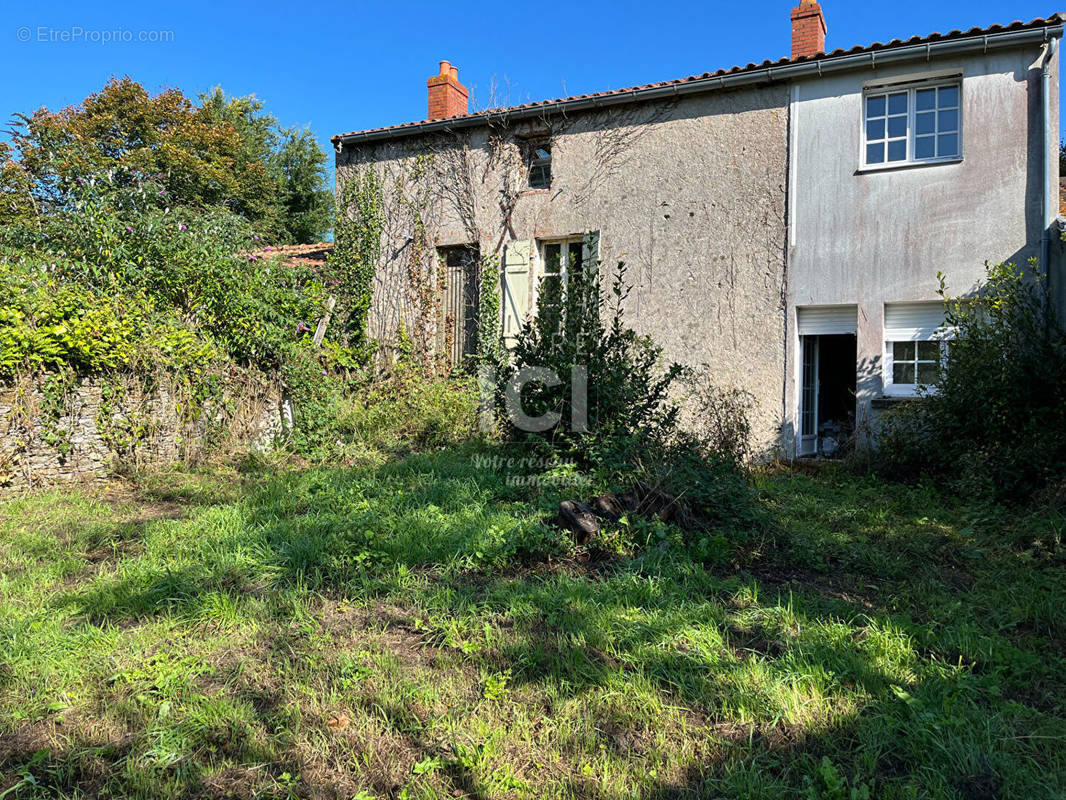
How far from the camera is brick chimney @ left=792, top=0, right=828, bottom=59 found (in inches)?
386

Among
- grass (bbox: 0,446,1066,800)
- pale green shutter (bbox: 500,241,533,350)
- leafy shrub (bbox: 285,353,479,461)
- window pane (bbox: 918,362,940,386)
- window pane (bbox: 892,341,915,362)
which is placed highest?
pale green shutter (bbox: 500,241,533,350)

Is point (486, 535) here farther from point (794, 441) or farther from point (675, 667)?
point (794, 441)

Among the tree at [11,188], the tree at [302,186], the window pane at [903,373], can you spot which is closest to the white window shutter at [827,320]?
the window pane at [903,373]

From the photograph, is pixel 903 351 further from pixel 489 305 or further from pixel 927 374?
pixel 489 305

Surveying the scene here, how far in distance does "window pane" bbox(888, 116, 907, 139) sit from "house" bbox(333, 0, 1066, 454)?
2cm

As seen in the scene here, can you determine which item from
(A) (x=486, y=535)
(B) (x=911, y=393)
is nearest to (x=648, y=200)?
(B) (x=911, y=393)

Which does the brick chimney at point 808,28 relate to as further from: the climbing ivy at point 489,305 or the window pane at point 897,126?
the climbing ivy at point 489,305

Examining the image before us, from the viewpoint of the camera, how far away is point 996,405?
6.99 m

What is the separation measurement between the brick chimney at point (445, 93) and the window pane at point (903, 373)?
8.64 meters

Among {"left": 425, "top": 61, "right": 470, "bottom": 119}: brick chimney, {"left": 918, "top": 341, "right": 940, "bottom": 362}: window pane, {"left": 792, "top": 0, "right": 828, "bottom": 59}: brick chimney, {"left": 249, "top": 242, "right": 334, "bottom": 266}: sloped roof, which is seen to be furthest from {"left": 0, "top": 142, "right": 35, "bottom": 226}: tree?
{"left": 918, "top": 341, "right": 940, "bottom": 362}: window pane

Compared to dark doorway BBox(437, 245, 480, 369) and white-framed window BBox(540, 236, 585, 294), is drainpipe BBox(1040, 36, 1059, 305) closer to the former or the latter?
white-framed window BBox(540, 236, 585, 294)

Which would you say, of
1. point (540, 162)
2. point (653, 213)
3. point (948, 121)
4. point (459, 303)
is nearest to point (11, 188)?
point (459, 303)

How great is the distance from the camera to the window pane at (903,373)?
873cm

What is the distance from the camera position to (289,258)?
13.6 meters
